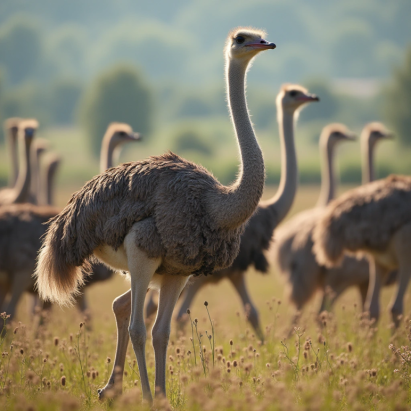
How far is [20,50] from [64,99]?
32678 millimetres

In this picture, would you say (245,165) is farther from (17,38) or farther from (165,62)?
(165,62)

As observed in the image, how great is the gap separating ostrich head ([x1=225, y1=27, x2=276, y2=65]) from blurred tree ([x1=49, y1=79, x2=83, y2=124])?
107529 mm

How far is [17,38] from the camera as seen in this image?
138 m

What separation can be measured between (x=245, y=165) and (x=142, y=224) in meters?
0.70

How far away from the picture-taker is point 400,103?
69.1 m

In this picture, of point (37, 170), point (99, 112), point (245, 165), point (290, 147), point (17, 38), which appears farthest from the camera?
point (17, 38)

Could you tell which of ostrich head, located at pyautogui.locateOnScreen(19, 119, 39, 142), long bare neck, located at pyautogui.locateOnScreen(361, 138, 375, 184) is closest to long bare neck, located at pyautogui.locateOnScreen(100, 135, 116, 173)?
ostrich head, located at pyautogui.locateOnScreen(19, 119, 39, 142)

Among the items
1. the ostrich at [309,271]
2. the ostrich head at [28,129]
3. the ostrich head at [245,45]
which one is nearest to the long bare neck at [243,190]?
the ostrich head at [245,45]

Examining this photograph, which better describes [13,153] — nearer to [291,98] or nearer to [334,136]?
[334,136]

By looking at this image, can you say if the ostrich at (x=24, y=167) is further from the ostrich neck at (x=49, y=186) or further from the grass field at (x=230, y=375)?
the grass field at (x=230, y=375)

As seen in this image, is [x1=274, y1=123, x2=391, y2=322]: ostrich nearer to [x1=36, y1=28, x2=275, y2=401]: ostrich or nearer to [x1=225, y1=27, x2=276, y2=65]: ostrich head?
[x1=36, y1=28, x2=275, y2=401]: ostrich

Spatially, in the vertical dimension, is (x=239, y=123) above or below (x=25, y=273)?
A: above

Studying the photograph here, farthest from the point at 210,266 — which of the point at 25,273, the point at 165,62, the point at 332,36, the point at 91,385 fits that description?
the point at 332,36

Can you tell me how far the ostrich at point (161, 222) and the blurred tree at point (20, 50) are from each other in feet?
455
